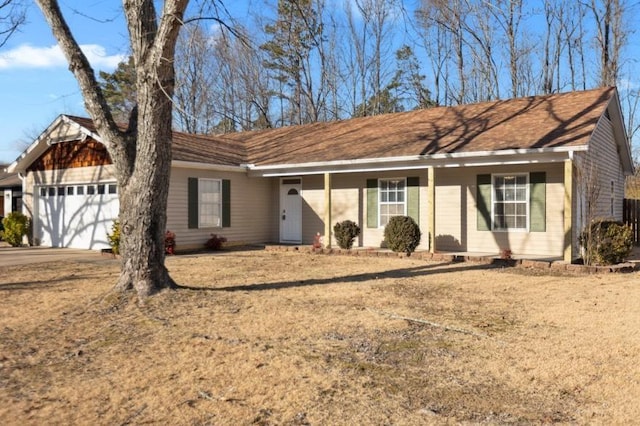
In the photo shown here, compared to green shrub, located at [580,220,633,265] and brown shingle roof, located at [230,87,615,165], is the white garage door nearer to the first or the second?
brown shingle roof, located at [230,87,615,165]

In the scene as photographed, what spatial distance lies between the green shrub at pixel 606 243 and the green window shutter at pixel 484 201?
2902 mm

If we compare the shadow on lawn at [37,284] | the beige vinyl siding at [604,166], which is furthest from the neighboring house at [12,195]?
the beige vinyl siding at [604,166]

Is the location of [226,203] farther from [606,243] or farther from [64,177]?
[606,243]

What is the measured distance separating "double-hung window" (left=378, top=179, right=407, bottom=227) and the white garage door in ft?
25.5

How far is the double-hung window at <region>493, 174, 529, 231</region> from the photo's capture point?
13680 millimetres

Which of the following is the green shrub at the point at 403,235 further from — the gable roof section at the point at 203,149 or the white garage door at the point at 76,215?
the white garage door at the point at 76,215

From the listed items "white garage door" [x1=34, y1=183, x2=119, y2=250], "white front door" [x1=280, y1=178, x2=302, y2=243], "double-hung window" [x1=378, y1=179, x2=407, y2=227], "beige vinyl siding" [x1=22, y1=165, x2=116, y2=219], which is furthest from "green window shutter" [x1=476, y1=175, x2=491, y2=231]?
"white garage door" [x1=34, y1=183, x2=119, y2=250]

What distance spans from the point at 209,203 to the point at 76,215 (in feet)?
14.5

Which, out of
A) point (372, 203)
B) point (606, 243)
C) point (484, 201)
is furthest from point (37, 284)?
point (606, 243)

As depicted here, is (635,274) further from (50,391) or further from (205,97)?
A: (205,97)

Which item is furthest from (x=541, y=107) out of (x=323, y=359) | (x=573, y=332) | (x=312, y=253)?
(x=323, y=359)

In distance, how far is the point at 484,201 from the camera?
1422cm

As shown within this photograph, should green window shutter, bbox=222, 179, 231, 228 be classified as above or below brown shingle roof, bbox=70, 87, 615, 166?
below

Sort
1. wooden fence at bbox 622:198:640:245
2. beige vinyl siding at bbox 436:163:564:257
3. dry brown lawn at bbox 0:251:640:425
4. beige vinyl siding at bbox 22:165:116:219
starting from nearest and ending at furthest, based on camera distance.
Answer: dry brown lawn at bbox 0:251:640:425 → beige vinyl siding at bbox 436:163:564:257 → beige vinyl siding at bbox 22:165:116:219 → wooden fence at bbox 622:198:640:245
